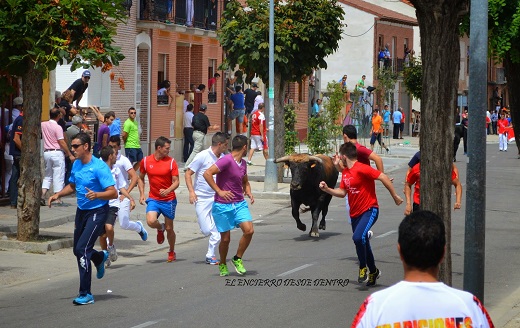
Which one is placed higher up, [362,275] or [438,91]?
[438,91]

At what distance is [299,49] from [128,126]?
466cm

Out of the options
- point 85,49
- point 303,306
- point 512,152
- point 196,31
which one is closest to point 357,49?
point 512,152

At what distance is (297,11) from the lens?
26.8 meters

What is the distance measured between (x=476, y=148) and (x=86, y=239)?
16.2 ft

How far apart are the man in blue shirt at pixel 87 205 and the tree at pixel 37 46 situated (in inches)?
148

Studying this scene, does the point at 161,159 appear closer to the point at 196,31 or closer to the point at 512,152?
the point at 196,31

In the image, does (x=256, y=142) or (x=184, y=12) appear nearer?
(x=256, y=142)

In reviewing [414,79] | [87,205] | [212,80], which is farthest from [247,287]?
[414,79]

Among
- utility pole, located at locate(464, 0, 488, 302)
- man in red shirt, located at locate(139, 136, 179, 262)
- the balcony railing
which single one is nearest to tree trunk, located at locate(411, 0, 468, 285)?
utility pole, located at locate(464, 0, 488, 302)

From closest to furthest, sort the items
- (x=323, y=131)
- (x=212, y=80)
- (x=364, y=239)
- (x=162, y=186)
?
(x=364, y=239), (x=162, y=186), (x=323, y=131), (x=212, y=80)

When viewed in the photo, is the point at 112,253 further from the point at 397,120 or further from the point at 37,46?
the point at 397,120

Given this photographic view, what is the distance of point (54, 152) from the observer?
19.8 meters

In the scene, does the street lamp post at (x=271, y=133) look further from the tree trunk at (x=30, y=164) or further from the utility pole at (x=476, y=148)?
the utility pole at (x=476, y=148)

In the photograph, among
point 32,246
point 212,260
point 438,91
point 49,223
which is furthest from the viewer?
point 49,223
